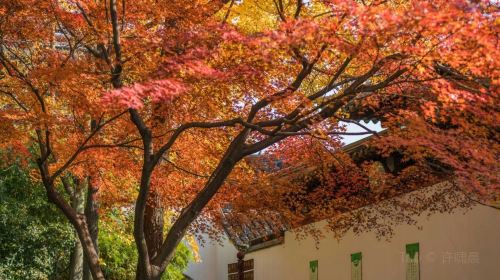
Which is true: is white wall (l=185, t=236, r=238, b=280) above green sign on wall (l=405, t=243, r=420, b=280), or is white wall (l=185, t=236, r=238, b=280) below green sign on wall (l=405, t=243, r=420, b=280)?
above

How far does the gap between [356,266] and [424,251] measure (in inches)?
94.6

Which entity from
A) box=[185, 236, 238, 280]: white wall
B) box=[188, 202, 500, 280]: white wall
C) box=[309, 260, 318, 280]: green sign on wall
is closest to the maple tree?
box=[188, 202, 500, 280]: white wall

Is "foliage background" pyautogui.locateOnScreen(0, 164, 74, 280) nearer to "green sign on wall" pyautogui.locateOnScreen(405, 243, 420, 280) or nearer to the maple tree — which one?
the maple tree

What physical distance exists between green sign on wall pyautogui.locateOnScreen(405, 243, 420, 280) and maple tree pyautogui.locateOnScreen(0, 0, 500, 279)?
94 cm

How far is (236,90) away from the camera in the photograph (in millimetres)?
10320

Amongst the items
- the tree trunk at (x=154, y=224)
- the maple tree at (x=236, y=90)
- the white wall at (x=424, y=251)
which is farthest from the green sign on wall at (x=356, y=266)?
the tree trunk at (x=154, y=224)

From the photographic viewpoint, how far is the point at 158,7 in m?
9.79

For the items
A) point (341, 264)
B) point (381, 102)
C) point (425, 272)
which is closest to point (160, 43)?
point (381, 102)

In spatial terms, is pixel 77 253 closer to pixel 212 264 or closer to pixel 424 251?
pixel 424 251

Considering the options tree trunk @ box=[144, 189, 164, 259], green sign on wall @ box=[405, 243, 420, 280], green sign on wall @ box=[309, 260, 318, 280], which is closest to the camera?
tree trunk @ box=[144, 189, 164, 259]

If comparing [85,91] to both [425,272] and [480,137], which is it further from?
[425,272]

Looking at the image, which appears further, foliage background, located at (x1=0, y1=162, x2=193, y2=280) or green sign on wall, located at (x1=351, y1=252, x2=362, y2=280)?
foliage background, located at (x1=0, y1=162, x2=193, y2=280)

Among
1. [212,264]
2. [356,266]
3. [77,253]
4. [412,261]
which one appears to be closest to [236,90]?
[412,261]

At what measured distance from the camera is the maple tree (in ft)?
24.5
